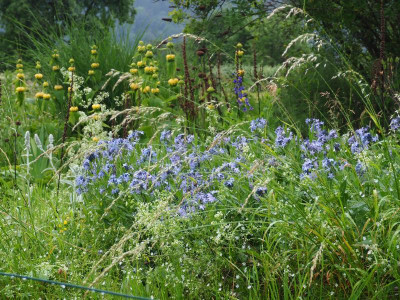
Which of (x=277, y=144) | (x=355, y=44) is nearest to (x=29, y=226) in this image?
(x=277, y=144)

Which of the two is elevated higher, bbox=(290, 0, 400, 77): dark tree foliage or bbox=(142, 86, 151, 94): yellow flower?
bbox=(290, 0, 400, 77): dark tree foliage

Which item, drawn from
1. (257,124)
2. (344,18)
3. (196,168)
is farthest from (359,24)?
(196,168)

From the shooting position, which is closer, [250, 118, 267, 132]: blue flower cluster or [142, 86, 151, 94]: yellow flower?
[250, 118, 267, 132]: blue flower cluster

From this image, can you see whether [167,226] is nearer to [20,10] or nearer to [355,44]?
[355,44]

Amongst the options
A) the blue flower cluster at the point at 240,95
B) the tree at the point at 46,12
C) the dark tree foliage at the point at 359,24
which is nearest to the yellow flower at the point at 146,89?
the blue flower cluster at the point at 240,95

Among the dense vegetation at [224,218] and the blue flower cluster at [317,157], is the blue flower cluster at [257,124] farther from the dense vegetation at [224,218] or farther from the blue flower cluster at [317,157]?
the blue flower cluster at [317,157]

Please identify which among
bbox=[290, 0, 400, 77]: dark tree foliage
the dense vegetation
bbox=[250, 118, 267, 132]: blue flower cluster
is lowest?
the dense vegetation

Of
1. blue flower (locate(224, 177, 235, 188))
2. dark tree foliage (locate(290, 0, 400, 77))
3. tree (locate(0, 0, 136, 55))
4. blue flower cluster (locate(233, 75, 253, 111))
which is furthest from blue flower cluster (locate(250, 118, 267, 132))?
tree (locate(0, 0, 136, 55))

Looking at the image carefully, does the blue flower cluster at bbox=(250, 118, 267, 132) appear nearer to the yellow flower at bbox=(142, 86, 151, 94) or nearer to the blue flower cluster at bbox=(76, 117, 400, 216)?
the blue flower cluster at bbox=(76, 117, 400, 216)

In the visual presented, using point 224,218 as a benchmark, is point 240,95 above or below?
above

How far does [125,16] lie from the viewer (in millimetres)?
28016

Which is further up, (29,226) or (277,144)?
(277,144)

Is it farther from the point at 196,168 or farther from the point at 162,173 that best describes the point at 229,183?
the point at 196,168

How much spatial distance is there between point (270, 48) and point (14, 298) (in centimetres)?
1864
